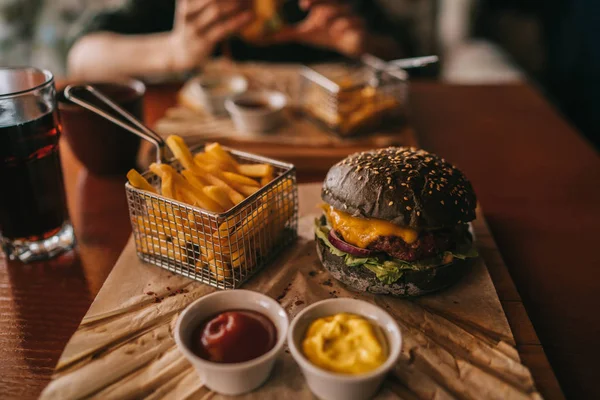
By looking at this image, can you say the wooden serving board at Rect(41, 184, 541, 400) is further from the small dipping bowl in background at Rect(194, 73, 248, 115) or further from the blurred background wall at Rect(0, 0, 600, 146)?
the blurred background wall at Rect(0, 0, 600, 146)

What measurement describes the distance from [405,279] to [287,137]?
1.32 metres

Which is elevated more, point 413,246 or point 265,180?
point 265,180

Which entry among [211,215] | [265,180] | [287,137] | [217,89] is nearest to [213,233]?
[211,215]

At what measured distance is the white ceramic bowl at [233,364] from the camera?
1219mm

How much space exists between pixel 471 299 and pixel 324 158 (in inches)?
43.5

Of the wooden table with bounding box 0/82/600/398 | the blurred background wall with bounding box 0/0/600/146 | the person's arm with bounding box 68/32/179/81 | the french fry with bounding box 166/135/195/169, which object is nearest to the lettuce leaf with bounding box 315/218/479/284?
the wooden table with bounding box 0/82/600/398

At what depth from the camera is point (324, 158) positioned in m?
2.51

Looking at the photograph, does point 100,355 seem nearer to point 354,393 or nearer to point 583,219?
point 354,393

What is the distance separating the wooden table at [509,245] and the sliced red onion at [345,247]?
46 cm

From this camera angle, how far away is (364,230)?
1.62m

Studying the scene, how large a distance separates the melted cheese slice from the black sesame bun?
0.12 feet

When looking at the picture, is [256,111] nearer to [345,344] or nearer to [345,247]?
[345,247]

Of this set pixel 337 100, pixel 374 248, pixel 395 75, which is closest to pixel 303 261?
pixel 374 248

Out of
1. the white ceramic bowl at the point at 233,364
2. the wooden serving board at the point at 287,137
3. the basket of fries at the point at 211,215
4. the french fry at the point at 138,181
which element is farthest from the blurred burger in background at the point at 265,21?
the white ceramic bowl at the point at 233,364
